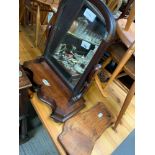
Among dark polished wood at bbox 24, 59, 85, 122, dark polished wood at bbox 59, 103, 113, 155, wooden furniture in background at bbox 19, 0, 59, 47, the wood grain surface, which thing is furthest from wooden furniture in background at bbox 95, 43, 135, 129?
wooden furniture in background at bbox 19, 0, 59, 47

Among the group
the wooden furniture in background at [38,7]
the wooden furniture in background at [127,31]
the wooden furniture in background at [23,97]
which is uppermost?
the wooden furniture in background at [127,31]

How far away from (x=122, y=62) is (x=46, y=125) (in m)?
0.60

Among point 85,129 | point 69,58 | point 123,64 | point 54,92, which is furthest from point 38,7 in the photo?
point 85,129

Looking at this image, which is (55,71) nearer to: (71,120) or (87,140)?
(71,120)

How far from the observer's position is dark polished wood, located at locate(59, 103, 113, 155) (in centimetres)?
113

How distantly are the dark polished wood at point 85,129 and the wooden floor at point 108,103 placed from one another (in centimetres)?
A: 4

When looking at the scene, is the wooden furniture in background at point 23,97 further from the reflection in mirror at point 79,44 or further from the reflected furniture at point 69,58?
the reflection in mirror at point 79,44

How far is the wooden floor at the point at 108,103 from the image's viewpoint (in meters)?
1.21

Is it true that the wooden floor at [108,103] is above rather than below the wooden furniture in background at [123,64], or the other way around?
below

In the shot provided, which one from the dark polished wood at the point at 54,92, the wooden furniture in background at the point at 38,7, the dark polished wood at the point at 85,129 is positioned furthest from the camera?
the wooden furniture in background at the point at 38,7

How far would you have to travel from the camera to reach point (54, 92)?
1324 millimetres

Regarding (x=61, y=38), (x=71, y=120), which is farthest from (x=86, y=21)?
(x=71, y=120)

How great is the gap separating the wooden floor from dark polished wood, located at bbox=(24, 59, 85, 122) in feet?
0.59

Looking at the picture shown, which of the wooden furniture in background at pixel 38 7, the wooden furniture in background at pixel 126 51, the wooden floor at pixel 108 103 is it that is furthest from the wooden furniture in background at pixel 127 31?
the wooden furniture in background at pixel 38 7
